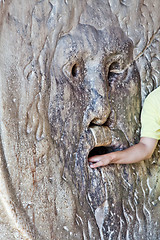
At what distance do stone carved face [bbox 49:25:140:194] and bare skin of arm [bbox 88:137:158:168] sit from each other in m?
0.05

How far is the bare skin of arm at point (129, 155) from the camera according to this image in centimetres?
145

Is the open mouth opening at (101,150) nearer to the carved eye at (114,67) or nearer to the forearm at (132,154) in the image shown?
the forearm at (132,154)

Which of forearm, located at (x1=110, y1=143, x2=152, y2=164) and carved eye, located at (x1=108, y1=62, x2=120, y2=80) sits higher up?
carved eye, located at (x1=108, y1=62, x2=120, y2=80)

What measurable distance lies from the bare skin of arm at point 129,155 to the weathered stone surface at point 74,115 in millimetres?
42

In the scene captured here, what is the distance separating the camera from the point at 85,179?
1424 mm

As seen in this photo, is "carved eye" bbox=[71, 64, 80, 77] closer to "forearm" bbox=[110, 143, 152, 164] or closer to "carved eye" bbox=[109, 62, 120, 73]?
"carved eye" bbox=[109, 62, 120, 73]

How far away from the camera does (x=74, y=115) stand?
1399 mm

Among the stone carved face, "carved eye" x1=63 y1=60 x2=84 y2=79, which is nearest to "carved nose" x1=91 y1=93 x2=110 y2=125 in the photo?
the stone carved face

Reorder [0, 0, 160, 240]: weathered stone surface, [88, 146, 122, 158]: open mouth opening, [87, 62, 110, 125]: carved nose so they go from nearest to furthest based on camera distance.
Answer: [0, 0, 160, 240]: weathered stone surface
[87, 62, 110, 125]: carved nose
[88, 146, 122, 158]: open mouth opening

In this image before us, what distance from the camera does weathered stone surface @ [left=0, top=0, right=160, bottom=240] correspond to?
1185 mm

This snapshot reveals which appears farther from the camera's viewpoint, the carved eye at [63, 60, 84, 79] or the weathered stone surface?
the carved eye at [63, 60, 84, 79]

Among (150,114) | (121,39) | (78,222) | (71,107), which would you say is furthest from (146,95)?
(78,222)

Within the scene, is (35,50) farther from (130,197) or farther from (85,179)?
(130,197)

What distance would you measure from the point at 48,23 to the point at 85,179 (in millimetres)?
611
